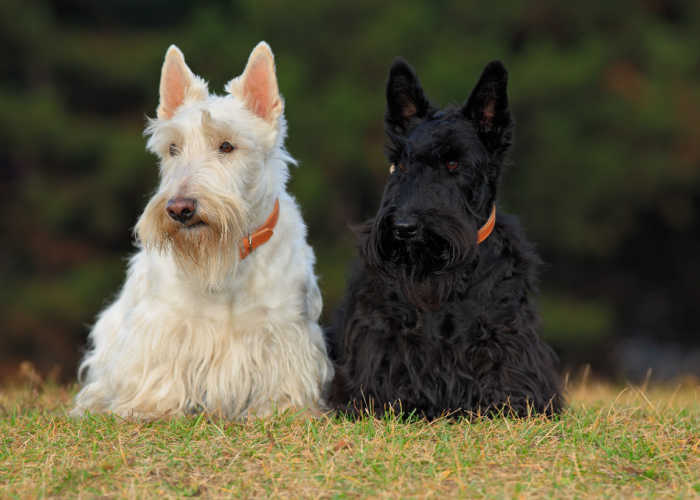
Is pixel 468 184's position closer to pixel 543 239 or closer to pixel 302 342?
pixel 302 342

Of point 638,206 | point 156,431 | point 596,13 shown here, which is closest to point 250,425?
point 156,431

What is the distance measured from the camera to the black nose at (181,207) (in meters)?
4.82

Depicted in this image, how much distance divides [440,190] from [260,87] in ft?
4.45

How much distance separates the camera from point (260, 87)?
5395mm

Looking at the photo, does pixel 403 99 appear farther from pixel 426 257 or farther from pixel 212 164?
pixel 212 164

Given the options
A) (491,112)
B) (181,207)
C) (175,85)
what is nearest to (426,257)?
(491,112)

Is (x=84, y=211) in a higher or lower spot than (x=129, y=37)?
lower

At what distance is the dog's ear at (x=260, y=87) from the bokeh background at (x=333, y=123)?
881 centimetres

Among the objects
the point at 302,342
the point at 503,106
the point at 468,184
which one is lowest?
the point at 302,342

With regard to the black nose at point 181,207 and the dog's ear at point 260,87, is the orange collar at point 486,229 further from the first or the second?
the black nose at point 181,207

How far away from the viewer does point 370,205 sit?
635 inches

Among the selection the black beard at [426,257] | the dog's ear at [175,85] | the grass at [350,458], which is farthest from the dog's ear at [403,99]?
the grass at [350,458]

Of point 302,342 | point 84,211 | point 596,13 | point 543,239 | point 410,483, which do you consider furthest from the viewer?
point 596,13

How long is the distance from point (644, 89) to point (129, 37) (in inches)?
376
